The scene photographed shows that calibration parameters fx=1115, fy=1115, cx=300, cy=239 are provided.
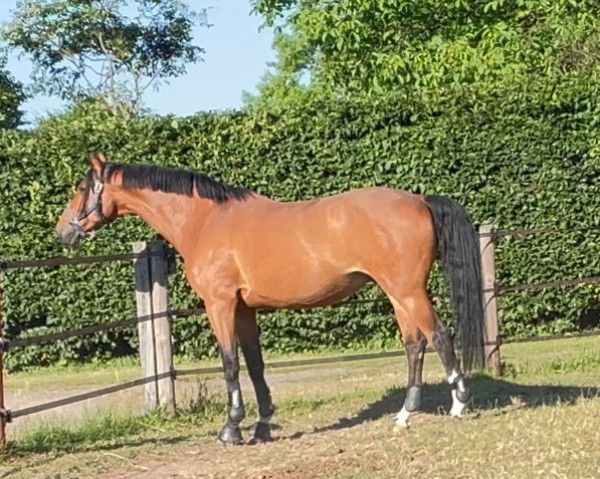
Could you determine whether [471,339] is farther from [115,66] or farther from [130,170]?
[115,66]

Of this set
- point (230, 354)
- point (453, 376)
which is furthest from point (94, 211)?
point (453, 376)

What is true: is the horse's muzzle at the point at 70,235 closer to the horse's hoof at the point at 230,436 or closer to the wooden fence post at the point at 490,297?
the horse's hoof at the point at 230,436

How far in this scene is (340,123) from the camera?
13438 mm

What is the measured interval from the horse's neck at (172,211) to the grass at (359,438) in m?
1.48

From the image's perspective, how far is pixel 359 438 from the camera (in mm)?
7566

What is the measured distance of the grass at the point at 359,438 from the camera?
21.1ft

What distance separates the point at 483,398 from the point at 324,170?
5.02 metres

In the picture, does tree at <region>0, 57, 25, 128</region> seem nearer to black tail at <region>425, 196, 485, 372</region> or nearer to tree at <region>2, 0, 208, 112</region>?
tree at <region>2, 0, 208, 112</region>

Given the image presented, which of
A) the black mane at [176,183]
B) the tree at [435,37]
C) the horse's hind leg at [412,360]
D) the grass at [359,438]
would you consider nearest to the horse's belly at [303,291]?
the horse's hind leg at [412,360]

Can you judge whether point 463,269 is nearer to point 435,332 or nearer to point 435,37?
point 435,332

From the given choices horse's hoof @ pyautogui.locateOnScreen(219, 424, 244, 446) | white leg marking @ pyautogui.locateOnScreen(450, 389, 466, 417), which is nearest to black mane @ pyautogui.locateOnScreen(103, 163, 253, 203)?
horse's hoof @ pyautogui.locateOnScreen(219, 424, 244, 446)

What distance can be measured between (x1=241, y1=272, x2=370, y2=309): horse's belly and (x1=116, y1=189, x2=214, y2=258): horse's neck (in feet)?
2.08

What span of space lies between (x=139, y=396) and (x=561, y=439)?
214 inches

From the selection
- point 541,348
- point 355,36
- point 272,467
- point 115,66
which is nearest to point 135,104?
point 115,66
